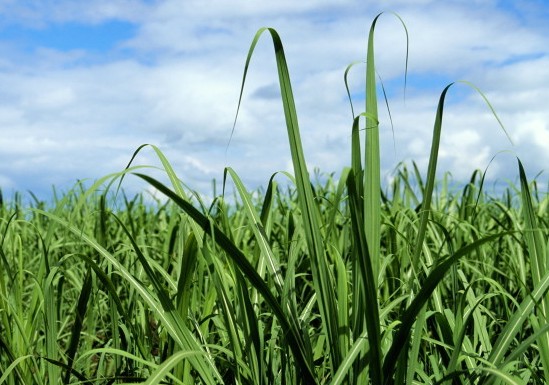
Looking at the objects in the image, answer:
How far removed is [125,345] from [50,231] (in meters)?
0.44

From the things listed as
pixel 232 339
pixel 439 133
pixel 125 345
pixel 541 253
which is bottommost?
pixel 125 345

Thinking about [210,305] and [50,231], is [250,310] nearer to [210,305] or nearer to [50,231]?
[210,305]

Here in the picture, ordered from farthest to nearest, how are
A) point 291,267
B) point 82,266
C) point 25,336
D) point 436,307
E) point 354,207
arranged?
point 82,266 < point 436,307 < point 25,336 < point 291,267 < point 354,207

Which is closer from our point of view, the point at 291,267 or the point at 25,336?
the point at 291,267

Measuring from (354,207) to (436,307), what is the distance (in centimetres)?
64

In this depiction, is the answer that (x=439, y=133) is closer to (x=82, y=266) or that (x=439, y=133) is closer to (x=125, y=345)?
(x=125, y=345)

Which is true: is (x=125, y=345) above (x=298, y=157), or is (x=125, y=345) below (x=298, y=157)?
below

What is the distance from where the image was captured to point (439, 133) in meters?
1.17

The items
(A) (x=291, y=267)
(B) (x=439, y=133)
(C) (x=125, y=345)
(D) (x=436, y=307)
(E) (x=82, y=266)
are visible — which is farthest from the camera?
(E) (x=82, y=266)

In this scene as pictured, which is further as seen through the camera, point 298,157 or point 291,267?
point 291,267

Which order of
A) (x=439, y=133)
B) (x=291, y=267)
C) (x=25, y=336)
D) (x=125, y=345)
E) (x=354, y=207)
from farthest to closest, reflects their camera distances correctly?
(x=125, y=345) → (x=25, y=336) → (x=291, y=267) → (x=439, y=133) → (x=354, y=207)

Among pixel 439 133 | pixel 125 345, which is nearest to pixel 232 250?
pixel 439 133

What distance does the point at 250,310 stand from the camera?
1.26 meters

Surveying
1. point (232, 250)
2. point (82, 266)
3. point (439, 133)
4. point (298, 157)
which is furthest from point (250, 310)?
point (82, 266)
